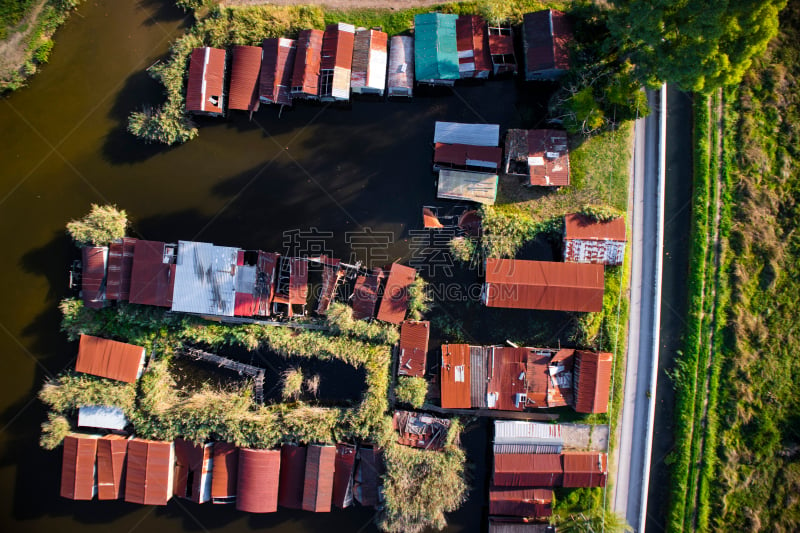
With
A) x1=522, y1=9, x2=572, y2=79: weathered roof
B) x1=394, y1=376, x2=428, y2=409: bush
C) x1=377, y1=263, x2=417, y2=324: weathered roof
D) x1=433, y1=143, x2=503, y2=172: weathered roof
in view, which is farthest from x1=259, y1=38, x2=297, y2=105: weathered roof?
x1=394, y1=376, x2=428, y2=409: bush

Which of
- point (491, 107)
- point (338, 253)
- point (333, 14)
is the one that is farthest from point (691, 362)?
point (333, 14)

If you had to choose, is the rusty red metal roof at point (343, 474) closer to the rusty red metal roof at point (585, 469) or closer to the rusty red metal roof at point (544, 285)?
the rusty red metal roof at point (544, 285)

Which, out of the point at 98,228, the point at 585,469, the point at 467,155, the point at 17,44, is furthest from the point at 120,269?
the point at 585,469

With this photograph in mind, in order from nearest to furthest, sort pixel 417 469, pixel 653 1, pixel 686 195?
pixel 653 1 → pixel 417 469 → pixel 686 195

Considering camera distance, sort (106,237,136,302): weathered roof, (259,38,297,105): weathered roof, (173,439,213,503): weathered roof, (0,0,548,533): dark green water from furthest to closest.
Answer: (0,0,548,533): dark green water, (259,38,297,105): weathered roof, (106,237,136,302): weathered roof, (173,439,213,503): weathered roof

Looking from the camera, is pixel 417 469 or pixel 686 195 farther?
pixel 686 195

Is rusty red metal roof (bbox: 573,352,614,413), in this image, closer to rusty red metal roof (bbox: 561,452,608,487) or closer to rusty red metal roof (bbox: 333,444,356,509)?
rusty red metal roof (bbox: 561,452,608,487)

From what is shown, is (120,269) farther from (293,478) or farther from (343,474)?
(343,474)

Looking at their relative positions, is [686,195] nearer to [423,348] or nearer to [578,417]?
[578,417]
